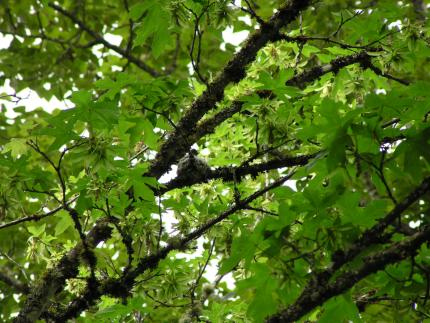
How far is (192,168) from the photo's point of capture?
287 centimetres

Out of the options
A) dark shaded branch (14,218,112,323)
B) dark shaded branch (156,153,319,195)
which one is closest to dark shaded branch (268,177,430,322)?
dark shaded branch (156,153,319,195)

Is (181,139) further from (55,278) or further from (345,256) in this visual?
(345,256)

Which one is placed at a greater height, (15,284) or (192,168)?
(192,168)

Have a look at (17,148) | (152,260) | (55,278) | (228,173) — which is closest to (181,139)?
(228,173)

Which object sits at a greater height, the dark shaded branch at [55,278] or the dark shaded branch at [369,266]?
the dark shaded branch at [55,278]

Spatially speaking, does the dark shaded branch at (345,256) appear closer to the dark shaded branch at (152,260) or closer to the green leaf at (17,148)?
the dark shaded branch at (152,260)

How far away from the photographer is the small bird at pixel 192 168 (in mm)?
2865

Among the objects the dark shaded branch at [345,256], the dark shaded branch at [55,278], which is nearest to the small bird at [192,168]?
the dark shaded branch at [55,278]

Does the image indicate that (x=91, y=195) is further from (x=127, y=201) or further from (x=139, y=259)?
(x=139, y=259)

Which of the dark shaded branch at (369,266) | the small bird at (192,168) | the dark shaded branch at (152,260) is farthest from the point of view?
the small bird at (192,168)

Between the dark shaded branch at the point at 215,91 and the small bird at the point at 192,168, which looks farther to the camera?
the small bird at the point at 192,168

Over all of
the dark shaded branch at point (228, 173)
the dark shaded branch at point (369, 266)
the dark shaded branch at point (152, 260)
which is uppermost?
the dark shaded branch at point (228, 173)

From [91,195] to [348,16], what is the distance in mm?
1463

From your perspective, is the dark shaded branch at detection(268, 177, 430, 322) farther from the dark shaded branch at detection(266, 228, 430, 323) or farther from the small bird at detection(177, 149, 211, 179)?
the small bird at detection(177, 149, 211, 179)
